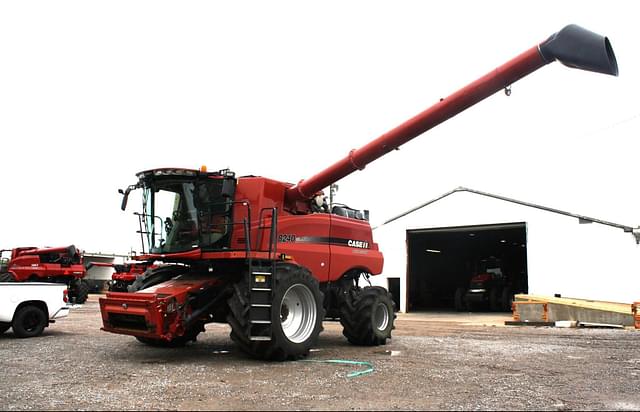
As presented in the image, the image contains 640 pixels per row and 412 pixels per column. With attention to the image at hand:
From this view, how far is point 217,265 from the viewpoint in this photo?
9938 mm

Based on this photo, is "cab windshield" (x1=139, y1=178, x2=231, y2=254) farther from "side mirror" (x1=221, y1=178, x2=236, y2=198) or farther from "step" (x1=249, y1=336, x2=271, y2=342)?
"step" (x1=249, y1=336, x2=271, y2=342)

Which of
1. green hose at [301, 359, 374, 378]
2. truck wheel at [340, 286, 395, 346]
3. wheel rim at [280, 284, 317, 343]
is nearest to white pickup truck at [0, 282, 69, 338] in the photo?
wheel rim at [280, 284, 317, 343]

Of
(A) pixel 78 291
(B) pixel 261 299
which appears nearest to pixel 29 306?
(B) pixel 261 299

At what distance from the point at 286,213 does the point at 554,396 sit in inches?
226

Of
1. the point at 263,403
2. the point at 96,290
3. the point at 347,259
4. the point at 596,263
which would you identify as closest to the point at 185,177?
the point at 347,259

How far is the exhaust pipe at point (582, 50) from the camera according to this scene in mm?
7609

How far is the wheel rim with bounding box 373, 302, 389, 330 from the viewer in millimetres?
11867

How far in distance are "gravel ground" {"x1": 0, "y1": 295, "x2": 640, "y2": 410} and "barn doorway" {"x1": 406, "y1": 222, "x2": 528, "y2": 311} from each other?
2030 cm

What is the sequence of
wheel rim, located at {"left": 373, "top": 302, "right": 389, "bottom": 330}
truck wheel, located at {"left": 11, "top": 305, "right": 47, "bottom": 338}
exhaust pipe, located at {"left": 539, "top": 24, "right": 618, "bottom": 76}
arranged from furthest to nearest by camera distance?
truck wheel, located at {"left": 11, "top": 305, "right": 47, "bottom": 338}, wheel rim, located at {"left": 373, "top": 302, "right": 389, "bottom": 330}, exhaust pipe, located at {"left": 539, "top": 24, "right": 618, "bottom": 76}

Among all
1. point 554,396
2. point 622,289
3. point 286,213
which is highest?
point 286,213

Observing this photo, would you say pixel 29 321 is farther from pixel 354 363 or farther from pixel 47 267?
pixel 47 267

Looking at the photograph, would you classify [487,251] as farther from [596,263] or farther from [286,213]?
[286,213]

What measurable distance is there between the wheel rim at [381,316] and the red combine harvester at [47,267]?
18.1 metres

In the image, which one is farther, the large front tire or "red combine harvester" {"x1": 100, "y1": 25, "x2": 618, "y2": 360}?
the large front tire
